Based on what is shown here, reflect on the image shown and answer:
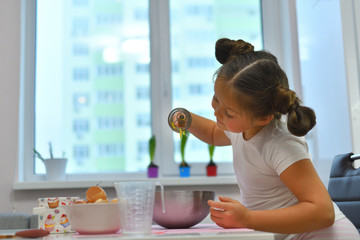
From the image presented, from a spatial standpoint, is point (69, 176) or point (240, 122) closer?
point (240, 122)

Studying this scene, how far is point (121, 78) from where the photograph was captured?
2.99 metres

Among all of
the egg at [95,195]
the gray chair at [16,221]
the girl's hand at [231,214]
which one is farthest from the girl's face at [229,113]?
the gray chair at [16,221]

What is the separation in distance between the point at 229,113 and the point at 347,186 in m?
0.78

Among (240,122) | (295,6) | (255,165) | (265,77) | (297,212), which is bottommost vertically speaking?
(297,212)

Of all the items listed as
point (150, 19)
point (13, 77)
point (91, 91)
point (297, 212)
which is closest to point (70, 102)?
point (91, 91)

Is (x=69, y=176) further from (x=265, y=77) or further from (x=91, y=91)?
(x=265, y=77)

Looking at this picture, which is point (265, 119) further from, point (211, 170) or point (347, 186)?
point (211, 170)

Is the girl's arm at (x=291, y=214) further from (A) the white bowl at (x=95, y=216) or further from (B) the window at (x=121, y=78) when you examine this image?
(B) the window at (x=121, y=78)

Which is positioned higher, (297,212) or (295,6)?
(295,6)


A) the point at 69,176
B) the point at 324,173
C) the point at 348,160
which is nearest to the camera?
the point at 348,160

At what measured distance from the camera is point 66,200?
126 centimetres

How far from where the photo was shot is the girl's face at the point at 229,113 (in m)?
1.21

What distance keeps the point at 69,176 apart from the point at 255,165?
1.82 meters

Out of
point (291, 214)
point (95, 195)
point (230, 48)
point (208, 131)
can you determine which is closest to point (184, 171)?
point (208, 131)
